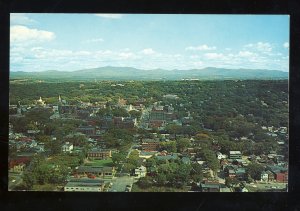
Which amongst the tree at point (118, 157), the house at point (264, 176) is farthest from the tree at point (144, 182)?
the house at point (264, 176)

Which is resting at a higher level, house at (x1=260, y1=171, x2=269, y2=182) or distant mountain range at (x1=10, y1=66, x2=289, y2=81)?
distant mountain range at (x1=10, y1=66, x2=289, y2=81)

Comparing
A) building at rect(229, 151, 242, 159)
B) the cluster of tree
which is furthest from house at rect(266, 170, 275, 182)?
the cluster of tree

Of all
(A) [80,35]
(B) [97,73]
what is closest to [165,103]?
(B) [97,73]

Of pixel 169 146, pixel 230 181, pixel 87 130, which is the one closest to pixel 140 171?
pixel 169 146

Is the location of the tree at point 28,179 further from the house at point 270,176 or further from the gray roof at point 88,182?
the house at point 270,176

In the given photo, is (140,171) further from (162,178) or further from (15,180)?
(15,180)

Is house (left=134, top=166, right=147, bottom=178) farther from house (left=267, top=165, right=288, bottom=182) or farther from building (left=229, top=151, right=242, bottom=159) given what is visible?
house (left=267, top=165, right=288, bottom=182)
